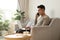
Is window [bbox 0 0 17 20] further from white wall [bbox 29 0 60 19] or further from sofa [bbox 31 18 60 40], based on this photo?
sofa [bbox 31 18 60 40]

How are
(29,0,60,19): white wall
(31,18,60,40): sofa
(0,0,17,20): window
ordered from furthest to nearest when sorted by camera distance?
(0,0,17,20): window, (29,0,60,19): white wall, (31,18,60,40): sofa

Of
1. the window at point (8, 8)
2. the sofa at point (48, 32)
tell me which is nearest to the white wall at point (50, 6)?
the sofa at point (48, 32)

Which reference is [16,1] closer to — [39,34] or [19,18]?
[19,18]

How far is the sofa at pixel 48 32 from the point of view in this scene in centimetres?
356

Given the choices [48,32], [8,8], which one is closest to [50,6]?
[48,32]

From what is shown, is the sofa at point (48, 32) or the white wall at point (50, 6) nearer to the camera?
the sofa at point (48, 32)

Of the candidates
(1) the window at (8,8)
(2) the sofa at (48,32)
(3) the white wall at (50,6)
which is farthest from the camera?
(1) the window at (8,8)

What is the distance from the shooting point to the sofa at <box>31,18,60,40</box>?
356 cm

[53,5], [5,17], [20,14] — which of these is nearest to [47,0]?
[53,5]

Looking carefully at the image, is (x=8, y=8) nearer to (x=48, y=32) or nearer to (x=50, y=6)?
(x=50, y=6)

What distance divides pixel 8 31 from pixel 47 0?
1906 mm

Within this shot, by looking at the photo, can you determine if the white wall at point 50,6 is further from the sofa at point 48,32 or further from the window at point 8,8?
the window at point 8,8

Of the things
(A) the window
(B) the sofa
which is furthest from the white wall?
(A) the window

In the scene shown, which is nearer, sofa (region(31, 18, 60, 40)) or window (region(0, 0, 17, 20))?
sofa (region(31, 18, 60, 40))
